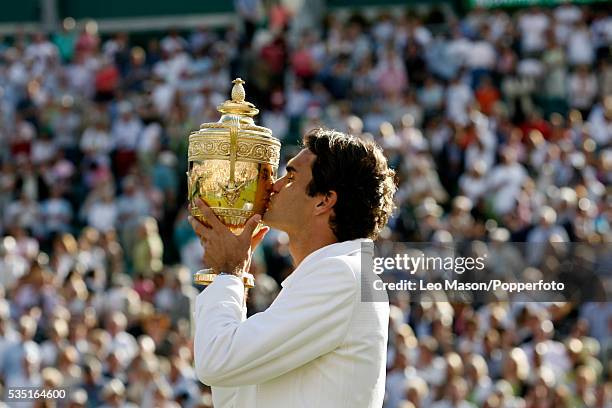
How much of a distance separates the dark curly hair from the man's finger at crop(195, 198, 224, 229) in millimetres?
282

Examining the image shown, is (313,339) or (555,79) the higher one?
(555,79)

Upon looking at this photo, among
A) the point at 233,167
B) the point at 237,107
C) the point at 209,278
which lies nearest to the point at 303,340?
the point at 209,278

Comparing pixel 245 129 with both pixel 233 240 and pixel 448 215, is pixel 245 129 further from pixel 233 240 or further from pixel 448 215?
pixel 448 215

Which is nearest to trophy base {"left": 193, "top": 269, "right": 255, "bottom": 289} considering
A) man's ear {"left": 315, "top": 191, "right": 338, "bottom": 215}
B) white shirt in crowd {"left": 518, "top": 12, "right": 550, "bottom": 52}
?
man's ear {"left": 315, "top": 191, "right": 338, "bottom": 215}

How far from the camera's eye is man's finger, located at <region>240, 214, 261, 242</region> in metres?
4.30

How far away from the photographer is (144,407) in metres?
10.5

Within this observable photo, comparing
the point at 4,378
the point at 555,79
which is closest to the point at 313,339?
the point at 4,378

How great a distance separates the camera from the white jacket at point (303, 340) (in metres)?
4.01

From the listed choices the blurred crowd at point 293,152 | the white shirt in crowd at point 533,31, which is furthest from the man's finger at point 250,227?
the white shirt in crowd at point 533,31

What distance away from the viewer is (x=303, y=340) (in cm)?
404

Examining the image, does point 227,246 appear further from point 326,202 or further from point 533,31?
point 533,31

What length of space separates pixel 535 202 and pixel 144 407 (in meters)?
4.85

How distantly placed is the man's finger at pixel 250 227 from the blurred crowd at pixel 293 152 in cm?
582

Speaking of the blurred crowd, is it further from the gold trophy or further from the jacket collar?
the jacket collar
